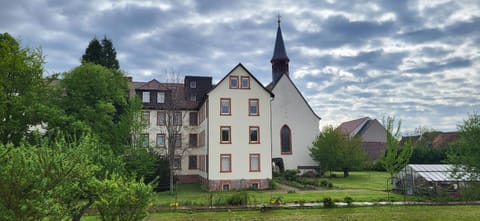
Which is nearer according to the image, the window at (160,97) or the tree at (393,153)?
the tree at (393,153)

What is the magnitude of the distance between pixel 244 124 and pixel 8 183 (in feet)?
92.2

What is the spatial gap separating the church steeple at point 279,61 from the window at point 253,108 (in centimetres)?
1768

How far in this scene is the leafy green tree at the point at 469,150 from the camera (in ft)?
73.4

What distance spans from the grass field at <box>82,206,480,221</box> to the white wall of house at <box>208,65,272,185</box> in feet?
47.9

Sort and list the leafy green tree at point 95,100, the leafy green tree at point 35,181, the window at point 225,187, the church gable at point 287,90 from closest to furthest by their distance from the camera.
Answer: the leafy green tree at point 35,181 → the leafy green tree at point 95,100 → the window at point 225,187 → the church gable at point 287,90

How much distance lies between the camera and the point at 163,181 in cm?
3556

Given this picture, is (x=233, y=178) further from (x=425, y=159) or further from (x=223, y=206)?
(x=425, y=159)

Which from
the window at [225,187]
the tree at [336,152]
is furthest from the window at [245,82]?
the tree at [336,152]

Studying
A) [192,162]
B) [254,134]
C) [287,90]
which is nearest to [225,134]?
[254,134]

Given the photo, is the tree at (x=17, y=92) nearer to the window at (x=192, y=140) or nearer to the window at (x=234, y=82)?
the window at (x=234, y=82)

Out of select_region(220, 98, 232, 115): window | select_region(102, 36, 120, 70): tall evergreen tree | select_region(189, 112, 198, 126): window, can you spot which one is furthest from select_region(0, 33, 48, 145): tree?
select_region(189, 112, 198, 126): window

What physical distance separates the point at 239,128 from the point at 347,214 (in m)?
17.5

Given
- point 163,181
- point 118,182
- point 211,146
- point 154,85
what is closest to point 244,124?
point 211,146

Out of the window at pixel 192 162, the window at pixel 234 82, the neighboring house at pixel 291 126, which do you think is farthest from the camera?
the neighboring house at pixel 291 126
